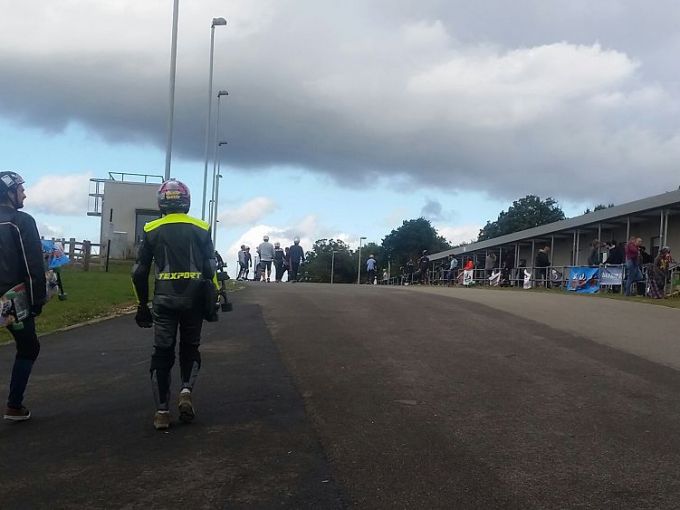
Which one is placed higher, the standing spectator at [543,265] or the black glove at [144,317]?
the standing spectator at [543,265]

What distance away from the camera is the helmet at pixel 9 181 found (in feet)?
18.3

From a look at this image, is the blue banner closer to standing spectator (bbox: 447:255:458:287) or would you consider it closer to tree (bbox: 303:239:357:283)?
standing spectator (bbox: 447:255:458:287)

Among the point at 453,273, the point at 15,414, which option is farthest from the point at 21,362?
the point at 453,273

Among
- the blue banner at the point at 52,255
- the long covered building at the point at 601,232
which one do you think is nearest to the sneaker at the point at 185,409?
the blue banner at the point at 52,255

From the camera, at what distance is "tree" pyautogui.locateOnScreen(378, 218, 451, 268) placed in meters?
106

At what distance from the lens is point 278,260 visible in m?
29.9

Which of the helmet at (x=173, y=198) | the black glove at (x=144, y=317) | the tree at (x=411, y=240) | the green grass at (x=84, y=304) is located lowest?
the green grass at (x=84, y=304)

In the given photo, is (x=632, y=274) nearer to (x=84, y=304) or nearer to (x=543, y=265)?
(x=543, y=265)

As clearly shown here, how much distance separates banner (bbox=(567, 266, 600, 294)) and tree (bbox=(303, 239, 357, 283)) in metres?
97.9

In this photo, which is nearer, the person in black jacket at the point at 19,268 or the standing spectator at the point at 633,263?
the person in black jacket at the point at 19,268

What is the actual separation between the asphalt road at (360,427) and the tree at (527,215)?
257 ft

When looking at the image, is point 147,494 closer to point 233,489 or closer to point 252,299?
point 233,489

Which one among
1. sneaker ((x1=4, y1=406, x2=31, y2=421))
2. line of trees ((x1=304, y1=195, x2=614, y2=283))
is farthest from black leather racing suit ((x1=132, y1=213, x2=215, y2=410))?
line of trees ((x1=304, y1=195, x2=614, y2=283))

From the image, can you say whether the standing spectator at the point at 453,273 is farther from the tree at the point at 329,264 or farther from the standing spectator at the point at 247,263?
the tree at the point at 329,264
